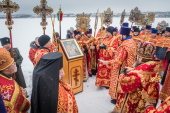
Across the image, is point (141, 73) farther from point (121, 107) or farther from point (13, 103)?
point (13, 103)

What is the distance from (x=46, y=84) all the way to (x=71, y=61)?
1.95 metres

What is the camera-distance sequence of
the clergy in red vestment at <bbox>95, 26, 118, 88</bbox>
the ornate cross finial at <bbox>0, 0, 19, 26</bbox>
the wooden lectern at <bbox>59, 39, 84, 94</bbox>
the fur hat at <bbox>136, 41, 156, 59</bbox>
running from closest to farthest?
the fur hat at <bbox>136, 41, 156, 59</bbox> < the ornate cross finial at <bbox>0, 0, 19, 26</bbox> < the wooden lectern at <bbox>59, 39, 84, 94</bbox> < the clergy in red vestment at <bbox>95, 26, 118, 88</bbox>

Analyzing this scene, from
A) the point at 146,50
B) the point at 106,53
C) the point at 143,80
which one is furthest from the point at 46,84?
the point at 106,53

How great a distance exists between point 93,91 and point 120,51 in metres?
1.94

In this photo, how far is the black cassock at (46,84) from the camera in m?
1.51

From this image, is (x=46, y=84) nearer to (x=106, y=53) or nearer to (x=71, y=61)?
(x=71, y=61)

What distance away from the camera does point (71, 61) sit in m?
3.46

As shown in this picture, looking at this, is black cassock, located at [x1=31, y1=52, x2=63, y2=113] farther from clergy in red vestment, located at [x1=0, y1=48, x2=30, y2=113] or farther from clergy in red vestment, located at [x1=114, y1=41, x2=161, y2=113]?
clergy in red vestment, located at [x1=114, y1=41, x2=161, y2=113]

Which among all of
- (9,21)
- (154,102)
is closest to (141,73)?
(154,102)

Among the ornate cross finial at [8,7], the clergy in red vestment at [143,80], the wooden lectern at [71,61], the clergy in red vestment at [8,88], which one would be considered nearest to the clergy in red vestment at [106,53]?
the wooden lectern at [71,61]

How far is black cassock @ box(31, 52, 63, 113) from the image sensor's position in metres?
1.51

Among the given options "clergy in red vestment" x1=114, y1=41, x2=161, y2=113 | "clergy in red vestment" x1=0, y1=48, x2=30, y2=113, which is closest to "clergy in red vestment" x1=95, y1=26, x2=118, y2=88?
"clergy in red vestment" x1=114, y1=41, x2=161, y2=113

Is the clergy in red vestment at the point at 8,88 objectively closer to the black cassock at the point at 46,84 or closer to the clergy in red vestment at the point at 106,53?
the black cassock at the point at 46,84

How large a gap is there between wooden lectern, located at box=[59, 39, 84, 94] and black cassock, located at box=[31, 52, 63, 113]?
1.80m
